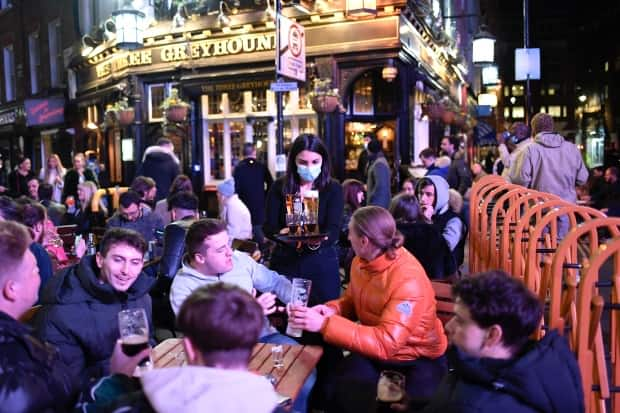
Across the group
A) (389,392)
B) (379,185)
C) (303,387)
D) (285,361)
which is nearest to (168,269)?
(303,387)

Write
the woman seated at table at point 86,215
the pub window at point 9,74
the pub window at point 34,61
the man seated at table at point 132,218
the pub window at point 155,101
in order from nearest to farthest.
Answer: the man seated at table at point 132,218 → the woman seated at table at point 86,215 → the pub window at point 155,101 → the pub window at point 34,61 → the pub window at point 9,74

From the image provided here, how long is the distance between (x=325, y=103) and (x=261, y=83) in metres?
2.31

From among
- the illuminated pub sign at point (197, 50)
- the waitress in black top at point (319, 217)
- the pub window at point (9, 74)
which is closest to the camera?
the waitress in black top at point (319, 217)

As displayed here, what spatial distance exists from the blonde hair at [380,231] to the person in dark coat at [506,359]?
3.66 ft

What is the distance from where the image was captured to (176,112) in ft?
43.2

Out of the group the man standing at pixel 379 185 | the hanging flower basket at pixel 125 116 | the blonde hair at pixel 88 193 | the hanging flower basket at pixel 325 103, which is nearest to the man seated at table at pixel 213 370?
the blonde hair at pixel 88 193

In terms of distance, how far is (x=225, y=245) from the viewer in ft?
11.9

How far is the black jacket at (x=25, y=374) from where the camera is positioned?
2.03m

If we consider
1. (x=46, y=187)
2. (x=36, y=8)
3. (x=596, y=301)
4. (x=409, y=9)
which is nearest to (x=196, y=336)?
(x=596, y=301)

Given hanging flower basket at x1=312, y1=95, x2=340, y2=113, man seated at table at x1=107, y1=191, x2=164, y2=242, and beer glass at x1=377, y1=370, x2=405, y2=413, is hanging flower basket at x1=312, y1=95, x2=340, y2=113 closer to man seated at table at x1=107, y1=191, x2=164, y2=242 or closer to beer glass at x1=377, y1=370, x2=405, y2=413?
man seated at table at x1=107, y1=191, x2=164, y2=242

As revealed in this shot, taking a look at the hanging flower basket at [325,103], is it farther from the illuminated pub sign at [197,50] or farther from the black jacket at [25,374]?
the black jacket at [25,374]

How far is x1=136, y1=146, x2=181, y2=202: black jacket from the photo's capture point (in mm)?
9664

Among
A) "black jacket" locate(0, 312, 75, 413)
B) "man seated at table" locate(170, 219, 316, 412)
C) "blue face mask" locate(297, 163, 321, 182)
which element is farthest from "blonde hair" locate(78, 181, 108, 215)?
"black jacket" locate(0, 312, 75, 413)

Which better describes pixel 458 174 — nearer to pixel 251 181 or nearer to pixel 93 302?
pixel 251 181
